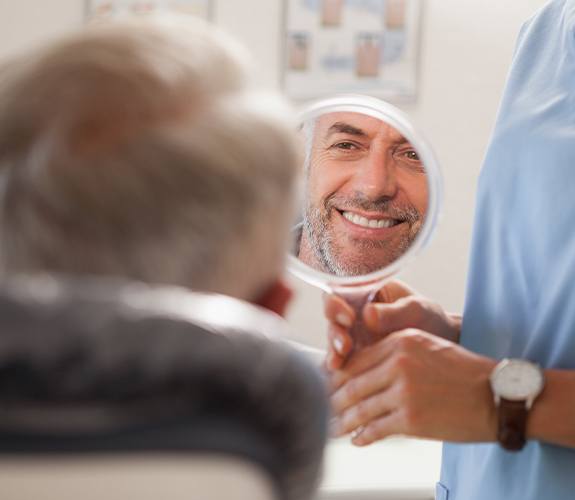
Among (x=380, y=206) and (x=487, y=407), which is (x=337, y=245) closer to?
(x=380, y=206)

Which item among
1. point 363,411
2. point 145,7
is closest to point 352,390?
point 363,411

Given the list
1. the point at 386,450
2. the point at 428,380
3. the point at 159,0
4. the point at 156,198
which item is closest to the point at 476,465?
the point at 428,380

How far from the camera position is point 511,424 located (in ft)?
3.03

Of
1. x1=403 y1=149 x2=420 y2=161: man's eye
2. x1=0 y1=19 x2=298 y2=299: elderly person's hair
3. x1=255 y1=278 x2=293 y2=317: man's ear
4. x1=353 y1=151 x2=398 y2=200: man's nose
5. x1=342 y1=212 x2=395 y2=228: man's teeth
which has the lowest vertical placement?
x1=342 y1=212 x2=395 y2=228: man's teeth

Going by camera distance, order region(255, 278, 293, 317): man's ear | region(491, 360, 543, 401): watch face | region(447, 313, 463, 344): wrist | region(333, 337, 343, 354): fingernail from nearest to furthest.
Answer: region(255, 278, 293, 317): man's ear < region(491, 360, 543, 401): watch face < region(333, 337, 343, 354): fingernail < region(447, 313, 463, 344): wrist

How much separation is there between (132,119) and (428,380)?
554 mm

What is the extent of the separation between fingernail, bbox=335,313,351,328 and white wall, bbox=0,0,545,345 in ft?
6.44

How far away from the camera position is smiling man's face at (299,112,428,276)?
109 centimetres

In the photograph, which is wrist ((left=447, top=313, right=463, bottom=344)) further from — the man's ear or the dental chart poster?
the dental chart poster

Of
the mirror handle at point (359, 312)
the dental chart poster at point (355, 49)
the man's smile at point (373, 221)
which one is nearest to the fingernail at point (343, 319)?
the mirror handle at point (359, 312)

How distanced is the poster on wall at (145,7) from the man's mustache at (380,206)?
205 centimetres

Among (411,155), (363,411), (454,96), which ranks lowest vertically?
(454,96)

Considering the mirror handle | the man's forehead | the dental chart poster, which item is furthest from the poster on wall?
the mirror handle

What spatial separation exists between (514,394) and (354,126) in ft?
1.30
